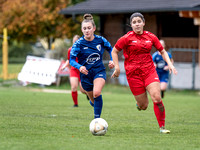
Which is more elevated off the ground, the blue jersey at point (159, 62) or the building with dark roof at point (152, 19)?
the building with dark roof at point (152, 19)

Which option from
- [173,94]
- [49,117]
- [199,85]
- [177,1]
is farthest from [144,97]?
[177,1]

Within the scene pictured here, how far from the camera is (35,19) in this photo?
98.4ft

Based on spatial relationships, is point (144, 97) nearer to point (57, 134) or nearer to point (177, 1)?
point (57, 134)

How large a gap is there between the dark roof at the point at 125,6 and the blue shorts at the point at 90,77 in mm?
15181

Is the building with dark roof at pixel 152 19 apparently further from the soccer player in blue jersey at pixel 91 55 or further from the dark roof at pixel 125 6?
the soccer player in blue jersey at pixel 91 55

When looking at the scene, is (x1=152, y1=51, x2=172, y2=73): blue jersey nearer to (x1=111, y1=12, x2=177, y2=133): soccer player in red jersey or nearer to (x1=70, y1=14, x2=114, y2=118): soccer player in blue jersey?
(x1=70, y1=14, x2=114, y2=118): soccer player in blue jersey

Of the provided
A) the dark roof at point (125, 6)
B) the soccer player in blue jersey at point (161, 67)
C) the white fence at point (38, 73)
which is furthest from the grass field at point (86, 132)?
the dark roof at point (125, 6)

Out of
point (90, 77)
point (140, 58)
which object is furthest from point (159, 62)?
point (140, 58)

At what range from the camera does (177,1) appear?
2538cm

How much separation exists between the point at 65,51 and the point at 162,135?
1893 centimetres

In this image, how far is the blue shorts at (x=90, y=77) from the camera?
9257 mm

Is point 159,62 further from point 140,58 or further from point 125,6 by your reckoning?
point 125,6

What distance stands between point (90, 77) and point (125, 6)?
1726 centimetres

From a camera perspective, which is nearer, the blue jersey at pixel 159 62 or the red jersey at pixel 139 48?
the red jersey at pixel 139 48
